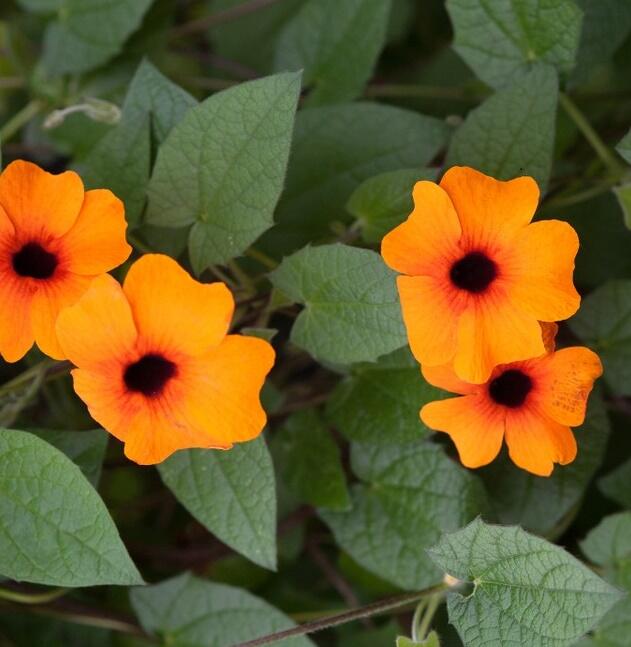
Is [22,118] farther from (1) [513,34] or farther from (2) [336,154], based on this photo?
(1) [513,34]

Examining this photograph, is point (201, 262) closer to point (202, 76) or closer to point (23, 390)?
point (23, 390)

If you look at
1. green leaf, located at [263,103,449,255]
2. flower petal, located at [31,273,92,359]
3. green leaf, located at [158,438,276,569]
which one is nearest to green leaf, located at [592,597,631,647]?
green leaf, located at [158,438,276,569]

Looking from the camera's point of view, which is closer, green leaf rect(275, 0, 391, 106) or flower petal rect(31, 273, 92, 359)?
flower petal rect(31, 273, 92, 359)

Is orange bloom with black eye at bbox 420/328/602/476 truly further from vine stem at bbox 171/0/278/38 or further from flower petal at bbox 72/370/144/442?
vine stem at bbox 171/0/278/38

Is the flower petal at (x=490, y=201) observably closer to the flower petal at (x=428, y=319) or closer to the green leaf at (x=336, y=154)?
the flower petal at (x=428, y=319)

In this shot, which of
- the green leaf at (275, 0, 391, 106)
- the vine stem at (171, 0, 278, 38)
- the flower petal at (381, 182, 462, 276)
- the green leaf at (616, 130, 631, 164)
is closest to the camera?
the flower petal at (381, 182, 462, 276)

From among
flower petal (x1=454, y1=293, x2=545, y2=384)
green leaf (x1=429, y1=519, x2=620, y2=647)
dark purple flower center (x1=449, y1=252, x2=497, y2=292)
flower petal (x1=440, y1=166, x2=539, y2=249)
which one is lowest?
green leaf (x1=429, y1=519, x2=620, y2=647)

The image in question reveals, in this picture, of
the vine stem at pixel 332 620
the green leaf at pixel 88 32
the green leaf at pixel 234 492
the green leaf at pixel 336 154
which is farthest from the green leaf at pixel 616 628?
the green leaf at pixel 88 32
